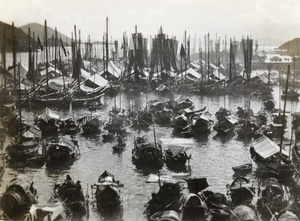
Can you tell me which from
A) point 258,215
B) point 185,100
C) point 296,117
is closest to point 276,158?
point 258,215

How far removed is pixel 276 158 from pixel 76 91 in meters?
49.4

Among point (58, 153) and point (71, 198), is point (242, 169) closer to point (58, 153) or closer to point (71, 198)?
point (71, 198)

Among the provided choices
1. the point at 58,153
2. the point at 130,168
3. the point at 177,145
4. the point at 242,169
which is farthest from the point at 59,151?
the point at 242,169

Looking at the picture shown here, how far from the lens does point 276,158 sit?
37.8 metres

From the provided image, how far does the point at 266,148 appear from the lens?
38812mm

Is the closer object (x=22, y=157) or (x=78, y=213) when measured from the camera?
(x=78, y=213)

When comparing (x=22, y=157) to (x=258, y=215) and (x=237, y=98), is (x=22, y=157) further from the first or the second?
(x=237, y=98)

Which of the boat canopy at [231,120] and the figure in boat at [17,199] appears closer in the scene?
the figure in boat at [17,199]

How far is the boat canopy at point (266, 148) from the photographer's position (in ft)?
123

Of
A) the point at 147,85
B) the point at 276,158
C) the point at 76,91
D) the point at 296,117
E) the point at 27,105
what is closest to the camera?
the point at 276,158

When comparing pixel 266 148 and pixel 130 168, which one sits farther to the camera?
pixel 130 168

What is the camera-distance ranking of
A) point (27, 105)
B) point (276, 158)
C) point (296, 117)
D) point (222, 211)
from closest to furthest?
point (222, 211) → point (276, 158) → point (296, 117) → point (27, 105)

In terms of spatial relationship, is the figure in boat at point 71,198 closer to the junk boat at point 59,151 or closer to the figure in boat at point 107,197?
the figure in boat at point 107,197

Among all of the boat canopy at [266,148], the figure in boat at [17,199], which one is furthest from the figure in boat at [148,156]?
the figure in boat at [17,199]
